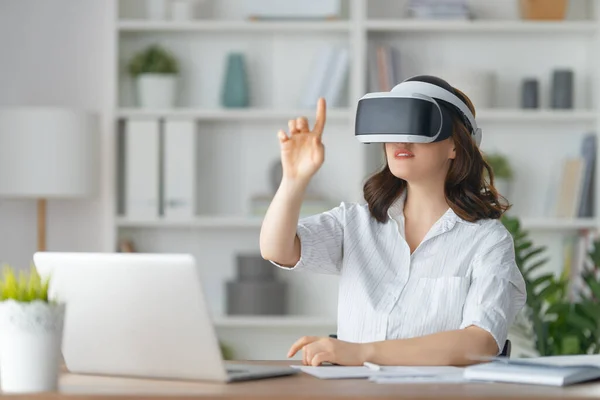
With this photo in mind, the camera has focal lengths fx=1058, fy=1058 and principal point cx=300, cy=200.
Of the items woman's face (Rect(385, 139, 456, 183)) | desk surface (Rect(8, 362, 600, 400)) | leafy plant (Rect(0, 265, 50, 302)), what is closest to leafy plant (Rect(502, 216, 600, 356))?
woman's face (Rect(385, 139, 456, 183))

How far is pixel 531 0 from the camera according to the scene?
4387 millimetres

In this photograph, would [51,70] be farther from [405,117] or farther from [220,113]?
[405,117]

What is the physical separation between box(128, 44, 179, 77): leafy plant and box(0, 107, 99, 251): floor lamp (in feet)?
1.18

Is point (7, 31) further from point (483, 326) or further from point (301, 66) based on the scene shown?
point (483, 326)

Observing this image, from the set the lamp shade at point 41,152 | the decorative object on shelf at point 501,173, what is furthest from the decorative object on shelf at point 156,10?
the decorative object on shelf at point 501,173

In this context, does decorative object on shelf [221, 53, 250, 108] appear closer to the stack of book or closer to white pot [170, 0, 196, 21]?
white pot [170, 0, 196, 21]

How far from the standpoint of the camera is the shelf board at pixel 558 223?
4.33 m

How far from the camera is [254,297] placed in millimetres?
4348

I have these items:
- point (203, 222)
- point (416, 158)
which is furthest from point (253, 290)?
point (416, 158)

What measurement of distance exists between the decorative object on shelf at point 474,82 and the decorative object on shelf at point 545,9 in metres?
0.30

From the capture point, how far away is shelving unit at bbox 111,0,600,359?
4.52 m

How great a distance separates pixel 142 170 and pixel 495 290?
8.31 ft

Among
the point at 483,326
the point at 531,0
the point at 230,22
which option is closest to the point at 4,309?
the point at 483,326

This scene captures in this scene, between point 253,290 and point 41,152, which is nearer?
point 41,152
